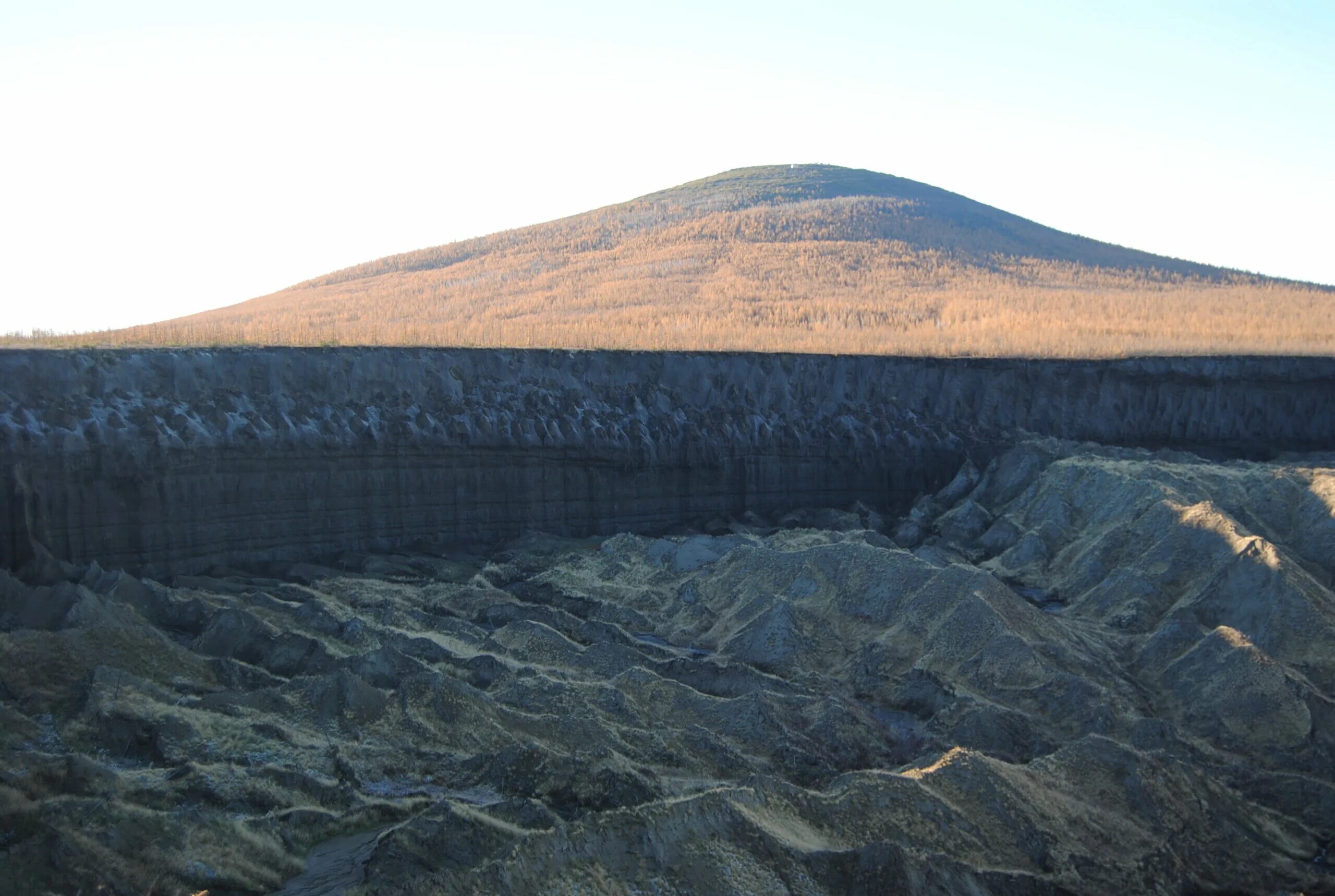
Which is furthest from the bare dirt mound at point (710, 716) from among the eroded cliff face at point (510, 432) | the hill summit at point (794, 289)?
the hill summit at point (794, 289)

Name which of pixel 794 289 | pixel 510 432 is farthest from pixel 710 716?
pixel 794 289

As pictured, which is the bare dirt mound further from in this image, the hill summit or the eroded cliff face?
the hill summit

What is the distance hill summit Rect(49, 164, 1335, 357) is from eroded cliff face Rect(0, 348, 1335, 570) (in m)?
2.24

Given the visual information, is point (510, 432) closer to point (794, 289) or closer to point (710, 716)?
point (710, 716)

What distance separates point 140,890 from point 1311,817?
9.98 m

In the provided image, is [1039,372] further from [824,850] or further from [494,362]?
[824,850]

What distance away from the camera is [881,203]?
6475 centimetres

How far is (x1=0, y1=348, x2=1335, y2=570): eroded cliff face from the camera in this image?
1900cm

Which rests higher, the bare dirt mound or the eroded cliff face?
the eroded cliff face

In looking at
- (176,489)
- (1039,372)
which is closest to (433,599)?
(176,489)

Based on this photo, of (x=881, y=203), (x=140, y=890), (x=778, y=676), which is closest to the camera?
(x=140, y=890)

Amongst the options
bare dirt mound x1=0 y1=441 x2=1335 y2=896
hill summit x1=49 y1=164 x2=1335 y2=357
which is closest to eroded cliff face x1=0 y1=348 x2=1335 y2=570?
bare dirt mound x1=0 y1=441 x2=1335 y2=896

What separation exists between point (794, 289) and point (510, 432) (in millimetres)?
27878

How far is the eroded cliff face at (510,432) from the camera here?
62.3 feet
